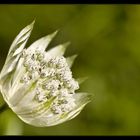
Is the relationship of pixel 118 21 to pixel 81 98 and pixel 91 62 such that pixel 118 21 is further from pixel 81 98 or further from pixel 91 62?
pixel 81 98

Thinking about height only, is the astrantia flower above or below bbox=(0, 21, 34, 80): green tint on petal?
below

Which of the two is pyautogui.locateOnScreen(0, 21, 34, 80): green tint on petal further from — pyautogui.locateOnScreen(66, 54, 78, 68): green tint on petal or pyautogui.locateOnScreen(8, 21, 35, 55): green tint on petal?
pyautogui.locateOnScreen(66, 54, 78, 68): green tint on petal

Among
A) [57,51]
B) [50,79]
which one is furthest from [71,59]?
[50,79]

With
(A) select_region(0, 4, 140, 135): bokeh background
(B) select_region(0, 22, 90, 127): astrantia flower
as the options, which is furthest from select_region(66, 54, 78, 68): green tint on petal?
(B) select_region(0, 22, 90, 127): astrantia flower

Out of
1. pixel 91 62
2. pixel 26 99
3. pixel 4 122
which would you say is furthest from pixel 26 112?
pixel 91 62

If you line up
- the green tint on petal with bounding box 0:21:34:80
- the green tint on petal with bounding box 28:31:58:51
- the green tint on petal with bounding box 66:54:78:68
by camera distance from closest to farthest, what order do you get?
1. the green tint on petal with bounding box 0:21:34:80
2. the green tint on petal with bounding box 28:31:58:51
3. the green tint on petal with bounding box 66:54:78:68

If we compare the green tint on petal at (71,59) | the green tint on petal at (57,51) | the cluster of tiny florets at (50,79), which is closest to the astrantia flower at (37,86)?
the cluster of tiny florets at (50,79)

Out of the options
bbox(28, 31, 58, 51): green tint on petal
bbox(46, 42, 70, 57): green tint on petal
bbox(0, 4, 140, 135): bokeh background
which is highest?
bbox(28, 31, 58, 51): green tint on petal
